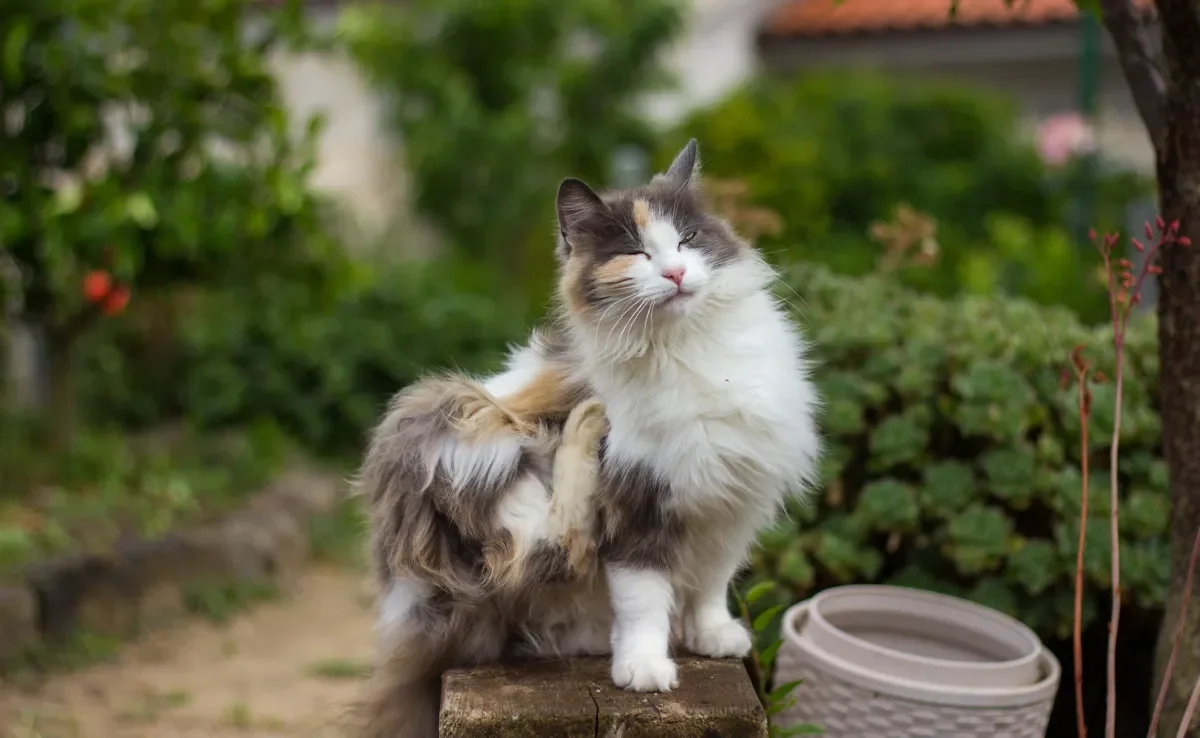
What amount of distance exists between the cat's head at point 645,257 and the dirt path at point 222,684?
1.37m

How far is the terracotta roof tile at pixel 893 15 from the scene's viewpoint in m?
7.79

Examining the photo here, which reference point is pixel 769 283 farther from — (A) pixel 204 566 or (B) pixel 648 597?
(A) pixel 204 566

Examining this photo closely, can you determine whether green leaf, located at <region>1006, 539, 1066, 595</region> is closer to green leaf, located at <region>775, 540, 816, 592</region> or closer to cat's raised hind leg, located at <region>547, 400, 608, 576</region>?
green leaf, located at <region>775, 540, 816, 592</region>

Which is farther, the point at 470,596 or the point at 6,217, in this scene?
the point at 6,217

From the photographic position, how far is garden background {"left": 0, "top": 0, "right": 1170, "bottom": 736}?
93.9 inches

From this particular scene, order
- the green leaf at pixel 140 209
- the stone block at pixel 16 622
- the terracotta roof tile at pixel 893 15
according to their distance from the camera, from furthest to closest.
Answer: the terracotta roof tile at pixel 893 15 < the green leaf at pixel 140 209 < the stone block at pixel 16 622

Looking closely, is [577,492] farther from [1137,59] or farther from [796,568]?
[1137,59]

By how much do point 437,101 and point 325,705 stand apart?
16.9ft

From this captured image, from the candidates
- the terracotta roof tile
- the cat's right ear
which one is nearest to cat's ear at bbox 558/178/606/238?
the cat's right ear

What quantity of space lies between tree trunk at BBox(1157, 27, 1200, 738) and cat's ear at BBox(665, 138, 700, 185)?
0.87 metres

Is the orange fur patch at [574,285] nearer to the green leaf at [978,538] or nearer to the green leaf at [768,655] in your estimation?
the green leaf at [768,655]

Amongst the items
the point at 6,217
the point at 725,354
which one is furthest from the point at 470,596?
the point at 6,217

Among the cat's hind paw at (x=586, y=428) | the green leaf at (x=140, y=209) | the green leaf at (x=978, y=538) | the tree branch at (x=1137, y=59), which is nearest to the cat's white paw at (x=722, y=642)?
the cat's hind paw at (x=586, y=428)

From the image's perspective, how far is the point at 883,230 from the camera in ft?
11.1
